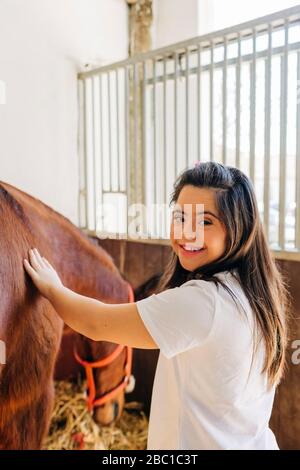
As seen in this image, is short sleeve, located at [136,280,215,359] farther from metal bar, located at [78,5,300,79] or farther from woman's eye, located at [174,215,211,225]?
metal bar, located at [78,5,300,79]

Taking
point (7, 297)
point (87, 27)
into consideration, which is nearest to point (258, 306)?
point (7, 297)

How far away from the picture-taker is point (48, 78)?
5.01 feet

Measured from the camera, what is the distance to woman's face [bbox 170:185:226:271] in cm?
67

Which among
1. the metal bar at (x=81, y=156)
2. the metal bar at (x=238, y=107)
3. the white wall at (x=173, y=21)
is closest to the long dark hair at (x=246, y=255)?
the metal bar at (x=238, y=107)

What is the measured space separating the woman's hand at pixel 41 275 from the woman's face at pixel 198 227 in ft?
0.78

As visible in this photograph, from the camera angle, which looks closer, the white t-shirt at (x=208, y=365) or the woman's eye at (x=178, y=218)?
the white t-shirt at (x=208, y=365)

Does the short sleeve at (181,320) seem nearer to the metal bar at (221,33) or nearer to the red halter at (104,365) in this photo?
the red halter at (104,365)

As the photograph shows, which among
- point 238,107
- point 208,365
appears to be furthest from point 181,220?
point 238,107

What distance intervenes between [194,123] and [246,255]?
998mm

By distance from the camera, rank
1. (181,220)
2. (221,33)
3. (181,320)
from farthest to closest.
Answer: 1. (221,33)
2. (181,220)
3. (181,320)

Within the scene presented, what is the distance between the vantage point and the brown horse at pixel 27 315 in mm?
776

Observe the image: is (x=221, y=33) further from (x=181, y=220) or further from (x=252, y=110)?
(x=181, y=220)

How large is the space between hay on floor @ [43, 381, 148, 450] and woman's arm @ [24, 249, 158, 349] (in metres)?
0.88

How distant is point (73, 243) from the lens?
1.08 m
